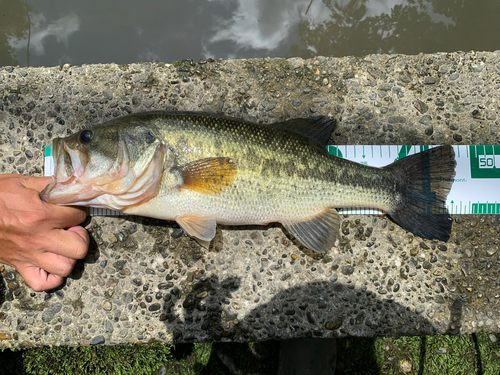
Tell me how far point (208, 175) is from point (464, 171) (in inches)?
87.5

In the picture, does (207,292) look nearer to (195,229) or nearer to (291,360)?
(195,229)

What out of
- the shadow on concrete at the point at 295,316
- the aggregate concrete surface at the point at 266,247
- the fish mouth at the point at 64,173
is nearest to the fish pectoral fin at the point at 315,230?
the aggregate concrete surface at the point at 266,247

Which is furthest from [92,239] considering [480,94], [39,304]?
[480,94]

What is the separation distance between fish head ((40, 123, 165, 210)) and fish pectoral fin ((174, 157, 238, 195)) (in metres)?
0.18

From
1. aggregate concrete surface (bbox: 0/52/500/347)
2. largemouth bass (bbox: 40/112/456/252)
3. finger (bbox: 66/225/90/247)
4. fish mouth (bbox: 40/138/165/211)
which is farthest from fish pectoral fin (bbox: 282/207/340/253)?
finger (bbox: 66/225/90/247)

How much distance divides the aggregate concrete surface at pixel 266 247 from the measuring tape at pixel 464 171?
0.10 m

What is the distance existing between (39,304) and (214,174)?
1.94 m

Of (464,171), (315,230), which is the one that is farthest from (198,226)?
(464,171)

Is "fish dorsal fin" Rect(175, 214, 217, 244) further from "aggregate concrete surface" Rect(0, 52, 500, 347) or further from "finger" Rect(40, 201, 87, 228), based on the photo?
"finger" Rect(40, 201, 87, 228)

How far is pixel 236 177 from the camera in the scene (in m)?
2.23

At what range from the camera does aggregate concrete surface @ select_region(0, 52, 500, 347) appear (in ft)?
8.77

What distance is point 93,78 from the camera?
2.87 meters

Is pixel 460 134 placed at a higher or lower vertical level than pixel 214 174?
higher

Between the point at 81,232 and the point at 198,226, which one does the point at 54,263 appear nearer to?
the point at 81,232
